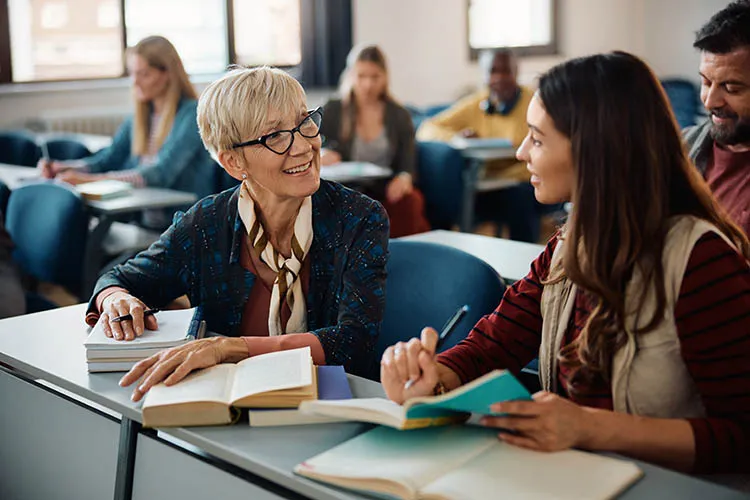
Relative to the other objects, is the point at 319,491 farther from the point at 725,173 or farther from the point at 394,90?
the point at 394,90

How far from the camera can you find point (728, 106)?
2.22 meters

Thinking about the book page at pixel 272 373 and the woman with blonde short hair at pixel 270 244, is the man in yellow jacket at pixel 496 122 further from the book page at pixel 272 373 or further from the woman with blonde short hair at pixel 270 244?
the book page at pixel 272 373

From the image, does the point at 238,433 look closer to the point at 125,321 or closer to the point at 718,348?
the point at 125,321

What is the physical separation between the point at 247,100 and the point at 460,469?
2.96 ft

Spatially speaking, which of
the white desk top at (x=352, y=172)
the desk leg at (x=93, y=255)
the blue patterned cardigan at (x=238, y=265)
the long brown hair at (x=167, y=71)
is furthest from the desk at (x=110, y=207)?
the blue patterned cardigan at (x=238, y=265)

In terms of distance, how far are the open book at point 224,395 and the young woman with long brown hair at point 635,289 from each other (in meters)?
0.13

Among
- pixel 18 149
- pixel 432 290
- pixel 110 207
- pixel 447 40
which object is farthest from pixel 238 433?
pixel 447 40

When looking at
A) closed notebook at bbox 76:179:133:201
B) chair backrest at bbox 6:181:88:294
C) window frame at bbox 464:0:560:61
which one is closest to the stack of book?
chair backrest at bbox 6:181:88:294

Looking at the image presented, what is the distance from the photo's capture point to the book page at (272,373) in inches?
50.8

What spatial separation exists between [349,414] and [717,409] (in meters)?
0.48

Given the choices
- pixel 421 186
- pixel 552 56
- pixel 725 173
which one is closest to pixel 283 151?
pixel 725 173

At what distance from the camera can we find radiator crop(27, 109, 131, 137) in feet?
20.4

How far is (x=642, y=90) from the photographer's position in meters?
1.23

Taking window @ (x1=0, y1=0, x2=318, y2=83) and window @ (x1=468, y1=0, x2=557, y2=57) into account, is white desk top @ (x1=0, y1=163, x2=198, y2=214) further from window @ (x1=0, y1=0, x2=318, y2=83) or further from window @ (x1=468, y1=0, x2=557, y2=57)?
window @ (x1=468, y1=0, x2=557, y2=57)
